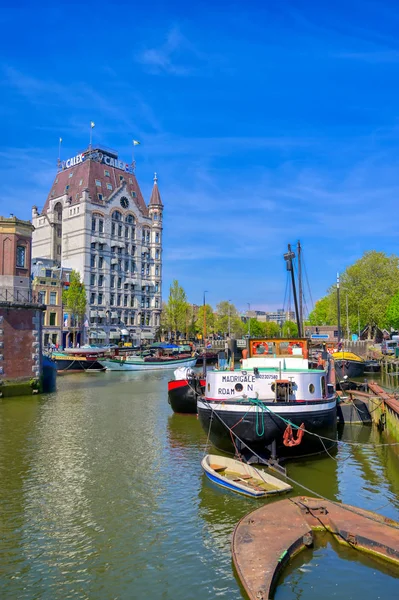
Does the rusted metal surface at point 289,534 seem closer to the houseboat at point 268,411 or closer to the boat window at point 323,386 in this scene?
→ the houseboat at point 268,411

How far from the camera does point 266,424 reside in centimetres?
1773

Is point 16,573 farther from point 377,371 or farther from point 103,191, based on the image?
point 103,191

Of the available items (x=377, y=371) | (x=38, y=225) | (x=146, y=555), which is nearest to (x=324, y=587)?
(x=146, y=555)

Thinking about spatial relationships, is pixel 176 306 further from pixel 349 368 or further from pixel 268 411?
pixel 268 411

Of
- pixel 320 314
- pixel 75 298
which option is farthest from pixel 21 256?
pixel 320 314

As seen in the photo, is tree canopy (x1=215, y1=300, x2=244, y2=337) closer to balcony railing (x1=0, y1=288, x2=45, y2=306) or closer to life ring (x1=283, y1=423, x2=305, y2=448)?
balcony railing (x1=0, y1=288, x2=45, y2=306)

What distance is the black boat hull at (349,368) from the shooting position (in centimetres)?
5459

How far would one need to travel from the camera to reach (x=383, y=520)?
12.2 m

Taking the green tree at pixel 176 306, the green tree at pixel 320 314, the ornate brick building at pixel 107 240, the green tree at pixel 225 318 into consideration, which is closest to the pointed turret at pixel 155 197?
the ornate brick building at pixel 107 240

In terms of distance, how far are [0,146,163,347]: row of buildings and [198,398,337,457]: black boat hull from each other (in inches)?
2845

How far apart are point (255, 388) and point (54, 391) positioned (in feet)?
94.7

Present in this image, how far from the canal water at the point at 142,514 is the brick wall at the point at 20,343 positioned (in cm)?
1264

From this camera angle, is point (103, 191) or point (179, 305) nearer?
point (103, 191)

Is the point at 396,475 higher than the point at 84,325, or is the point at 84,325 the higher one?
the point at 84,325
